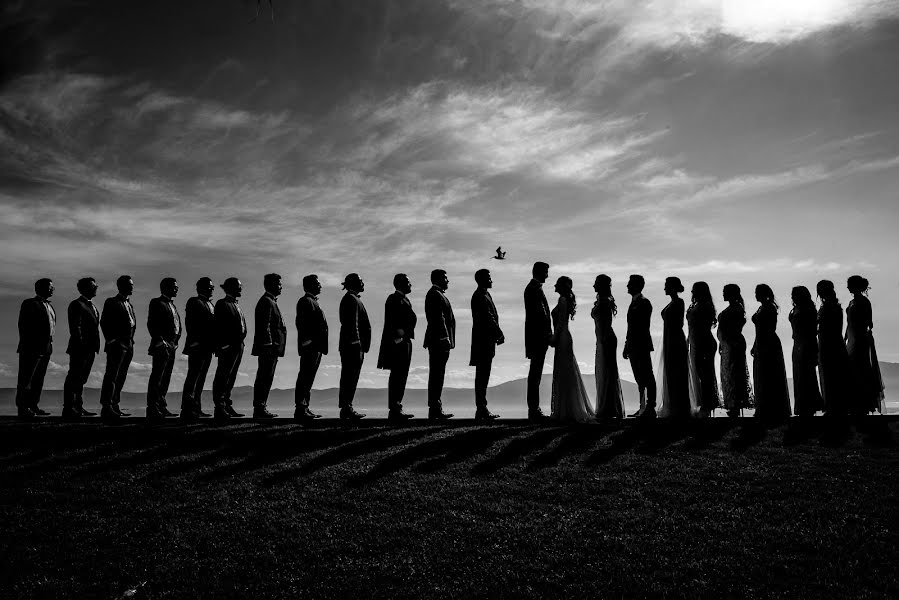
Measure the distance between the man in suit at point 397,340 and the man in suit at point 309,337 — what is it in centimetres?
130

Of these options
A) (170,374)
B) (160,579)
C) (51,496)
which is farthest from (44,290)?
(160,579)

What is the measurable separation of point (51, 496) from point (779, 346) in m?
13.2

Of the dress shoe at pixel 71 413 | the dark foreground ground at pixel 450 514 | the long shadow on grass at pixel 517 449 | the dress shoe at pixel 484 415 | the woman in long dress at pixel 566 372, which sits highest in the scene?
the woman in long dress at pixel 566 372

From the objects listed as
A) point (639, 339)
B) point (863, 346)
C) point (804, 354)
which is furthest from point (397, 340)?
point (863, 346)

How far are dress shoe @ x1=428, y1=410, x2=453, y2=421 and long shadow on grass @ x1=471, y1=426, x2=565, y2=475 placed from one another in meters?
2.09

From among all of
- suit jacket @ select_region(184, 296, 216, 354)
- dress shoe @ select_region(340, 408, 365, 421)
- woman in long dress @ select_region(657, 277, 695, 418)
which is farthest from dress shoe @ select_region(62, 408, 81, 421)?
woman in long dress @ select_region(657, 277, 695, 418)

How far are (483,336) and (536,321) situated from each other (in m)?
1.10

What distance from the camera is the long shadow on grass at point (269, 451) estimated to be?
32.1ft

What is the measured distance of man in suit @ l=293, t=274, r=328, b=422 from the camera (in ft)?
44.1

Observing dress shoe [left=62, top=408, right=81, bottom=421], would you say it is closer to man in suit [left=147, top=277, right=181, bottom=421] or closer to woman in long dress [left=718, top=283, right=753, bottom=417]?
man in suit [left=147, top=277, right=181, bottom=421]

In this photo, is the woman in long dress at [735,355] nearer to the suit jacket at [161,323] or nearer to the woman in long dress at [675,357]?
the woman in long dress at [675,357]

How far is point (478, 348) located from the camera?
44.4 feet

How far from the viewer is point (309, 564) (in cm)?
713

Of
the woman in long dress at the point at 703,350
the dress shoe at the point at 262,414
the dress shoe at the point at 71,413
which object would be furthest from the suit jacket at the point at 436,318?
the dress shoe at the point at 71,413
